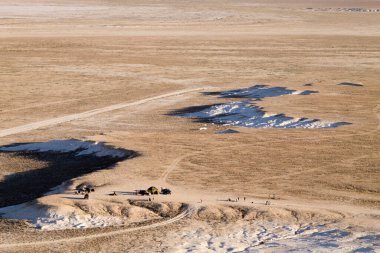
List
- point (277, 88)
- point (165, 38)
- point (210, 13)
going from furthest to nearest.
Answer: point (210, 13), point (165, 38), point (277, 88)

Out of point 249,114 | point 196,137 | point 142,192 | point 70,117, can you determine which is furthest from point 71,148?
point 249,114

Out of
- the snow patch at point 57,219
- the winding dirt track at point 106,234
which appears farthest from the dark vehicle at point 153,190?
the snow patch at point 57,219

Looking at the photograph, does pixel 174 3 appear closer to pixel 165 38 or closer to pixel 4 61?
pixel 165 38

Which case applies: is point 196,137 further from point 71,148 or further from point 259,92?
point 259,92

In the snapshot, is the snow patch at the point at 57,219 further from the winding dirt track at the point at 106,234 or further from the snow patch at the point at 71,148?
the snow patch at the point at 71,148

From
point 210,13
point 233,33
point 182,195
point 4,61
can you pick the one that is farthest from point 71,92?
point 210,13
